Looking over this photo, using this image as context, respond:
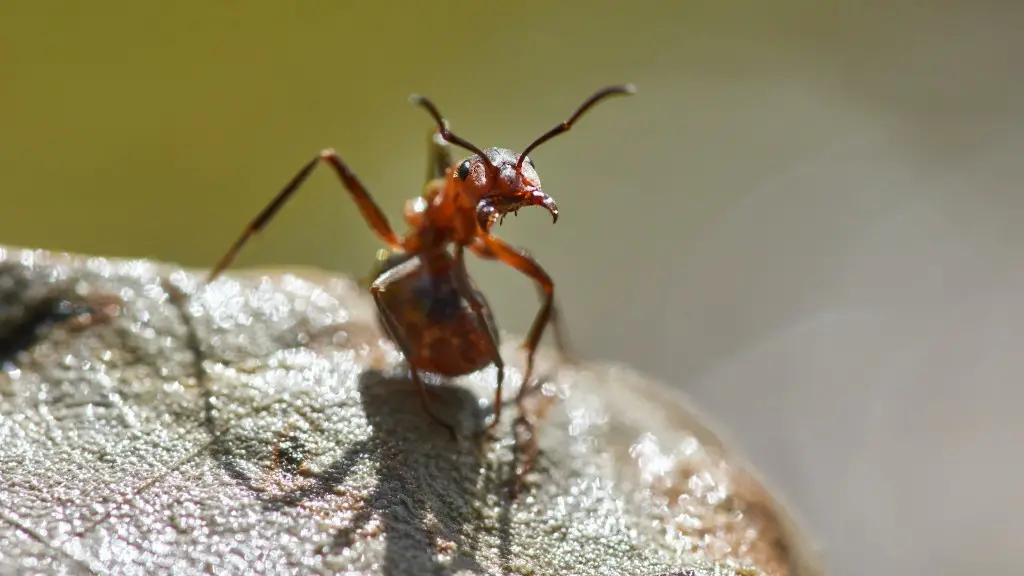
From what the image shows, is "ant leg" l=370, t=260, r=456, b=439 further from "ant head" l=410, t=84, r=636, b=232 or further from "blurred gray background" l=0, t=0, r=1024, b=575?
"blurred gray background" l=0, t=0, r=1024, b=575

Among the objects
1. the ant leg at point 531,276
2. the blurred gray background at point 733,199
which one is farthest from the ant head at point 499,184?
the blurred gray background at point 733,199

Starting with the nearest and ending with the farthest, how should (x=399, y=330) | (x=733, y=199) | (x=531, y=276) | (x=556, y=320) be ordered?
(x=399, y=330) < (x=531, y=276) < (x=556, y=320) < (x=733, y=199)

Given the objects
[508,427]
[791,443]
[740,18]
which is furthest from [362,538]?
[740,18]

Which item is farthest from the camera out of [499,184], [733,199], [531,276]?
[733,199]

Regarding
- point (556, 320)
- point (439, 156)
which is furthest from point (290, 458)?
point (439, 156)

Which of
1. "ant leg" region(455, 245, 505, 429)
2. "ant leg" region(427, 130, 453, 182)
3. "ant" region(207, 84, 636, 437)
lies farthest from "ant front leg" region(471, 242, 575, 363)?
"ant leg" region(427, 130, 453, 182)

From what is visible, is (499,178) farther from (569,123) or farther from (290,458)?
(290,458)
